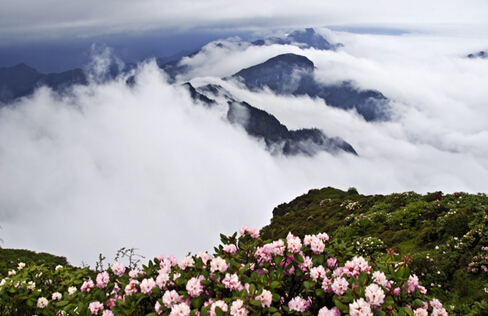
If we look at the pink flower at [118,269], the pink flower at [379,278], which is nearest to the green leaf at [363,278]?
the pink flower at [379,278]

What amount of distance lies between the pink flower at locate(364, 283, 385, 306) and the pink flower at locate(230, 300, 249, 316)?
1087mm

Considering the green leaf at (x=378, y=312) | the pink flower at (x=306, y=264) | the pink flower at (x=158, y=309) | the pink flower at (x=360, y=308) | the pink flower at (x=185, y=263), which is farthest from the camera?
the pink flower at (x=185, y=263)

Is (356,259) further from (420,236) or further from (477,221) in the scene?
(420,236)

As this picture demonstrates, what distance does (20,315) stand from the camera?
4891mm

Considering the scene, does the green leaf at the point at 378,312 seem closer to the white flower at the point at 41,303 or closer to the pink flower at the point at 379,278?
the pink flower at the point at 379,278

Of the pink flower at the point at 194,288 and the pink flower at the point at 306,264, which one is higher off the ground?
the pink flower at the point at 194,288

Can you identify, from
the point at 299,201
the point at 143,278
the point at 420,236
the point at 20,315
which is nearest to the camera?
the point at 143,278

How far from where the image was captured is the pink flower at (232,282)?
3.59 metres

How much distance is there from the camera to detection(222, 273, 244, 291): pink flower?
359 centimetres

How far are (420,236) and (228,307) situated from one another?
13.3m

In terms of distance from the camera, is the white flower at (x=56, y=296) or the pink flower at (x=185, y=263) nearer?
the pink flower at (x=185, y=263)

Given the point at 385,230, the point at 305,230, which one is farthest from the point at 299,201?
the point at 385,230

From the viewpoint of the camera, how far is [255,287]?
3.66 metres

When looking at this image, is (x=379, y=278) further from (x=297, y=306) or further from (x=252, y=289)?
(x=252, y=289)
